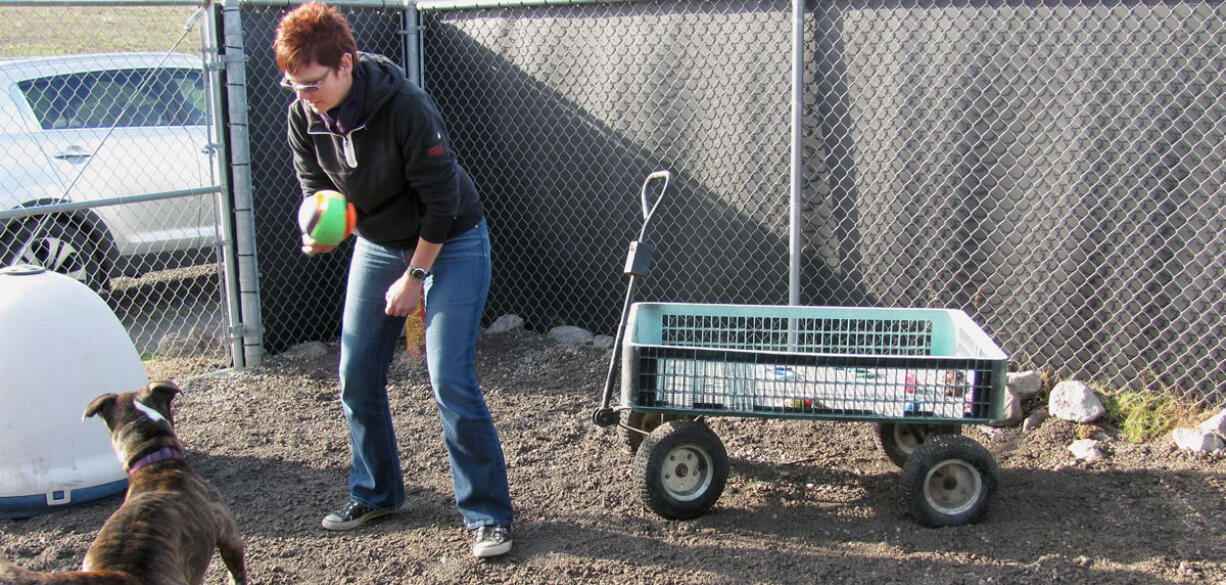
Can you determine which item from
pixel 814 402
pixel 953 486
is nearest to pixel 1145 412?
pixel 953 486

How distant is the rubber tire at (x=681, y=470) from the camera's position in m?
3.88

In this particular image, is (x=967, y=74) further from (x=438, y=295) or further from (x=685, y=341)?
(x=438, y=295)

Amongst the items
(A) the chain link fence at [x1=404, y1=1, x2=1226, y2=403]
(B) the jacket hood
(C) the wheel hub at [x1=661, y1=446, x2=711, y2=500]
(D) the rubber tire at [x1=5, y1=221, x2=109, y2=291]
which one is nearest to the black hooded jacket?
(B) the jacket hood

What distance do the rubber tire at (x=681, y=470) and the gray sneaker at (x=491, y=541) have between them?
0.54 meters

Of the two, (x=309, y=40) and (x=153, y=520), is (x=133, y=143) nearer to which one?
(x=309, y=40)

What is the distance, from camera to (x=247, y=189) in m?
5.79

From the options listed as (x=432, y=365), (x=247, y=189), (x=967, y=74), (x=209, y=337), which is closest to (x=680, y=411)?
(x=432, y=365)

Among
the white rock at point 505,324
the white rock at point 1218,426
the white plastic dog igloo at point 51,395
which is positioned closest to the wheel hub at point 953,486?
the white rock at point 1218,426

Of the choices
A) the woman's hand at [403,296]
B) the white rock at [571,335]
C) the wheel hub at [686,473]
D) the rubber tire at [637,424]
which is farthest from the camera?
the white rock at [571,335]

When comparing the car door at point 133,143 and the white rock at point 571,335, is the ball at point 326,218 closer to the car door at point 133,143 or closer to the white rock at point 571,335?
the white rock at point 571,335

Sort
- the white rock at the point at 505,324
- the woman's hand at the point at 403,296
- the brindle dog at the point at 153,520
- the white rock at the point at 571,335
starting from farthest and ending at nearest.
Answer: the white rock at the point at 505,324 → the white rock at the point at 571,335 → the woman's hand at the point at 403,296 → the brindle dog at the point at 153,520

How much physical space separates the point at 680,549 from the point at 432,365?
112 cm

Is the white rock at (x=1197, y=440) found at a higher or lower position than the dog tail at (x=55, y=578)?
lower

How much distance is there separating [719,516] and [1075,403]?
1.91 m
